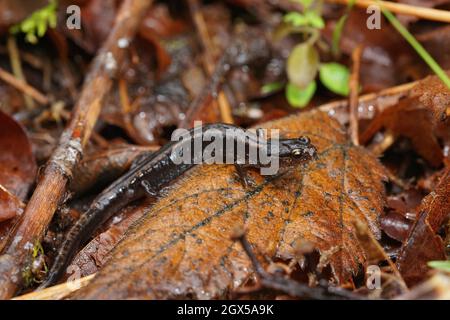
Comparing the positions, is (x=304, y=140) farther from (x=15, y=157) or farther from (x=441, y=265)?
(x=15, y=157)

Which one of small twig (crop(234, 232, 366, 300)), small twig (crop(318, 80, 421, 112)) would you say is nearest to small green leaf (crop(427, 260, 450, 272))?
small twig (crop(234, 232, 366, 300))

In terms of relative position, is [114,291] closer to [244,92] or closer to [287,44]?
[244,92]

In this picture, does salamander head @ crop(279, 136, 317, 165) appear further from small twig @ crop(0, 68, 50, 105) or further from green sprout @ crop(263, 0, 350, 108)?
small twig @ crop(0, 68, 50, 105)

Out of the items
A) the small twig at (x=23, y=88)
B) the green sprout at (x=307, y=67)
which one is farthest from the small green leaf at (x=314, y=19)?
the small twig at (x=23, y=88)

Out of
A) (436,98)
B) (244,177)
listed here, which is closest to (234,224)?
(244,177)

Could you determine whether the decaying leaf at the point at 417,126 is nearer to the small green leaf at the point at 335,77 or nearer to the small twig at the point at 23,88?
the small green leaf at the point at 335,77
